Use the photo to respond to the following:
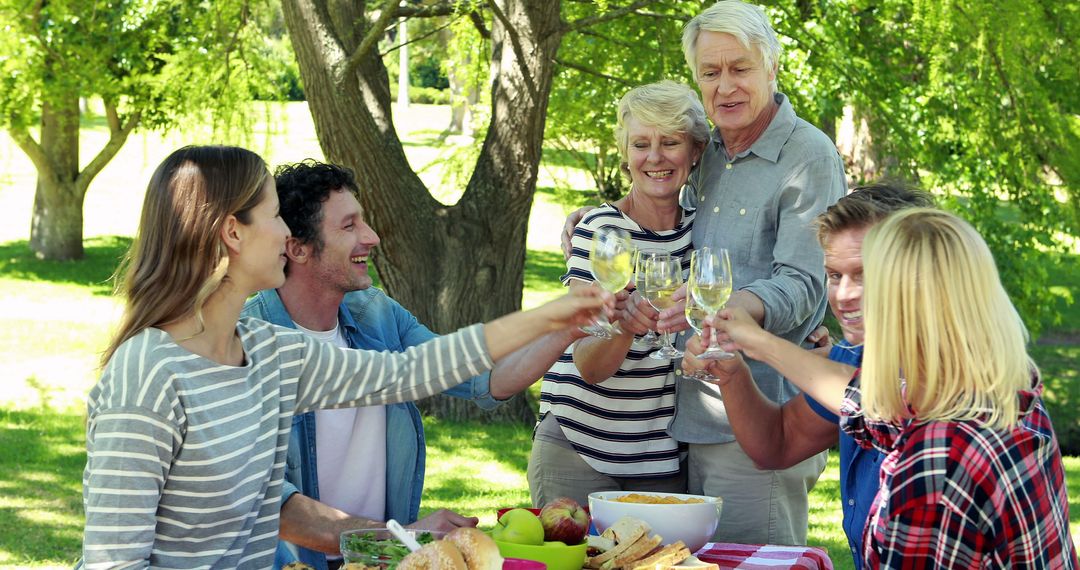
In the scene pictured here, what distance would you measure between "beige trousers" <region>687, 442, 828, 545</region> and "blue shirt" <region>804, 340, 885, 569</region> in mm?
382

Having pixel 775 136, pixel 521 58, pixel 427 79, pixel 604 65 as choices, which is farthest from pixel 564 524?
pixel 427 79

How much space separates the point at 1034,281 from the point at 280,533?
9566mm

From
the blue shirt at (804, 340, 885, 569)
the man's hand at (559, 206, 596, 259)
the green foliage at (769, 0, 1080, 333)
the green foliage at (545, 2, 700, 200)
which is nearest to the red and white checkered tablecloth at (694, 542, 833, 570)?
the blue shirt at (804, 340, 885, 569)

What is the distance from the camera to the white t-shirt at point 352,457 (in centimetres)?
323

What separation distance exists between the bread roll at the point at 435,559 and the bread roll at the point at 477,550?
4cm

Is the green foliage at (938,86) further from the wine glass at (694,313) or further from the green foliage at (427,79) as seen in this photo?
the green foliage at (427,79)

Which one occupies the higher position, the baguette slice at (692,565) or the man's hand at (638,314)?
the man's hand at (638,314)

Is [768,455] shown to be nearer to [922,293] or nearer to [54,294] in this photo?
[922,293]

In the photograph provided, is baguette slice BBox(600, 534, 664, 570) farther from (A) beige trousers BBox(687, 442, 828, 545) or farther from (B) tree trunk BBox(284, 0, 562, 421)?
(B) tree trunk BBox(284, 0, 562, 421)

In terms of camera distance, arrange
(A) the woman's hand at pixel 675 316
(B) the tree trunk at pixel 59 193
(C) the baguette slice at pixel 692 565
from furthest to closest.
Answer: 1. (B) the tree trunk at pixel 59 193
2. (A) the woman's hand at pixel 675 316
3. (C) the baguette slice at pixel 692 565

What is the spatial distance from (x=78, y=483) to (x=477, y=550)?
22.5 feet

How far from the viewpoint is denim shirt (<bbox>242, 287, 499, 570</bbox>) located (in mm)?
3137

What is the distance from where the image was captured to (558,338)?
3.31 metres

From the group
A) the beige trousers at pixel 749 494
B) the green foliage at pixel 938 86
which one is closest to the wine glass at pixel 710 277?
the beige trousers at pixel 749 494
